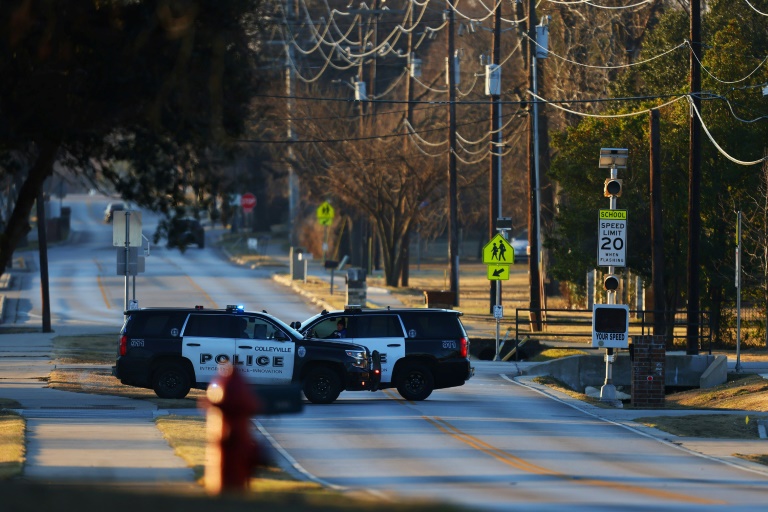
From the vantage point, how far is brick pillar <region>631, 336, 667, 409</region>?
82.9 ft

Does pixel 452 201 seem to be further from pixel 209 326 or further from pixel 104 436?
pixel 104 436

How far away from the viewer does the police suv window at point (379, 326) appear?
79.5ft

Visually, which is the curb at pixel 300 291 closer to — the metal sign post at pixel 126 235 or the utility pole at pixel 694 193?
the metal sign post at pixel 126 235

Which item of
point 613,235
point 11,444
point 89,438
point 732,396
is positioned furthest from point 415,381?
point 11,444

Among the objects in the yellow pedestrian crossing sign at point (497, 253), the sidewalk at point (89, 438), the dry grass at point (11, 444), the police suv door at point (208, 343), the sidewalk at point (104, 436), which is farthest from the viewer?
the yellow pedestrian crossing sign at point (497, 253)

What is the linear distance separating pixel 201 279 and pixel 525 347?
83.7 feet

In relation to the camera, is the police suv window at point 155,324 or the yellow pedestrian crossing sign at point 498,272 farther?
the yellow pedestrian crossing sign at point 498,272

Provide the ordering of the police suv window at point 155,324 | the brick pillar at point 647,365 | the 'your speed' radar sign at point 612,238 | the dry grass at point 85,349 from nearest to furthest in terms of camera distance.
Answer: the police suv window at point 155,324, the brick pillar at point 647,365, the 'your speed' radar sign at point 612,238, the dry grass at point 85,349

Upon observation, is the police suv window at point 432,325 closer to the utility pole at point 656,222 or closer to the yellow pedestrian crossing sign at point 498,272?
the utility pole at point 656,222

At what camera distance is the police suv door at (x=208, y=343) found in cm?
2306

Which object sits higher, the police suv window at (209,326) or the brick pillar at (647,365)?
the police suv window at (209,326)

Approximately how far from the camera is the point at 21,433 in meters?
17.3

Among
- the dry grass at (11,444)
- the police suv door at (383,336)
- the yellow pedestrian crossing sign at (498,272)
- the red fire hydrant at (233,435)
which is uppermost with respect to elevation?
the yellow pedestrian crossing sign at (498,272)

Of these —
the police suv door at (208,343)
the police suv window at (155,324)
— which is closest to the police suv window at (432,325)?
the police suv door at (208,343)
